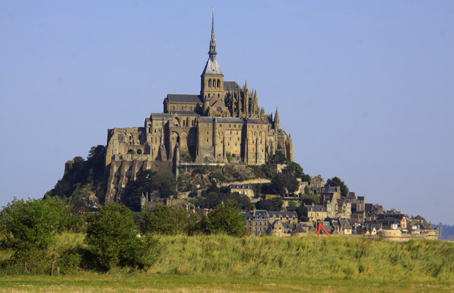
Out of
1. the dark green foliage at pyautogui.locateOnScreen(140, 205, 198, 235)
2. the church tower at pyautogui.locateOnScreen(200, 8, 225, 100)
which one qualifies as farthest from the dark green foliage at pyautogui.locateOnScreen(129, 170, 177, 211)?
the dark green foliage at pyautogui.locateOnScreen(140, 205, 198, 235)

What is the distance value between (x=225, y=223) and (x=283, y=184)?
62.2 metres

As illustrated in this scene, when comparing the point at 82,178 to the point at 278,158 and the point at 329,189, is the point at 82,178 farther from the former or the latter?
the point at 329,189

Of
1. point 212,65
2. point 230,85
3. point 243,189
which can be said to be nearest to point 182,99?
point 212,65

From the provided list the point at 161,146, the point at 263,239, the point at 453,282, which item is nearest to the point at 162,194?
the point at 161,146

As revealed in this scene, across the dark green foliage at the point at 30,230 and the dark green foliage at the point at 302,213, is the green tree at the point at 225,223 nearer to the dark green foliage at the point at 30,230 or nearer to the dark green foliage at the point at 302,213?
the dark green foliage at the point at 30,230

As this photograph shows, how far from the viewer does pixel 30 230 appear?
3484cm

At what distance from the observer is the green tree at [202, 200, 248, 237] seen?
44219 millimetres

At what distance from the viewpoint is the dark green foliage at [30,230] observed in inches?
1341

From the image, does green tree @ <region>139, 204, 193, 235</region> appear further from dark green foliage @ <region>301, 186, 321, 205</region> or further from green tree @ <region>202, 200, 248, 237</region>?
dark green foliage @ <region>301, 186, 321, 205</region>

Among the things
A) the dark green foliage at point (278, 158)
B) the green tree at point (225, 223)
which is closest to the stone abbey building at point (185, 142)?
the dark green foliage at point (278, 158)

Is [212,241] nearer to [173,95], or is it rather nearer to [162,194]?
[162,194]

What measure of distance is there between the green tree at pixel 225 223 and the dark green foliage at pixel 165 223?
97 cm

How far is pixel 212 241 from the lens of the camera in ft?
121

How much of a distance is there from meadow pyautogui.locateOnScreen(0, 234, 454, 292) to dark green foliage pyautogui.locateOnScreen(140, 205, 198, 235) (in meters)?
6.80
